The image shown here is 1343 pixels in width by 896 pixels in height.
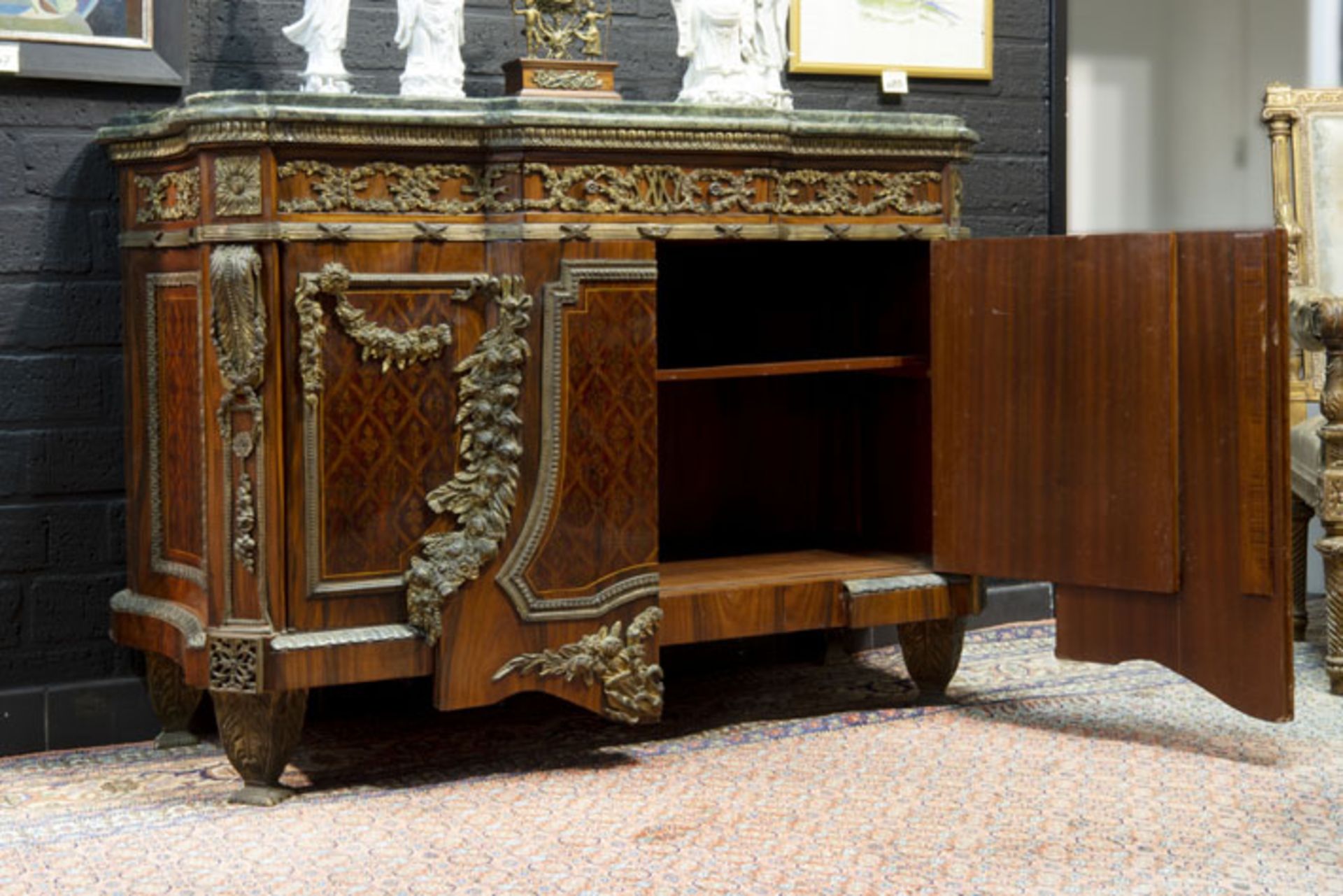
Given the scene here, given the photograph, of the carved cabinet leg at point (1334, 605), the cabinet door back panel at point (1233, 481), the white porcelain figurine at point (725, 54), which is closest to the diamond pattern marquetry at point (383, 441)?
the white porcelain figurine at point (725, 54)

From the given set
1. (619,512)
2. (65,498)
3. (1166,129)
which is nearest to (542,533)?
(619,512)

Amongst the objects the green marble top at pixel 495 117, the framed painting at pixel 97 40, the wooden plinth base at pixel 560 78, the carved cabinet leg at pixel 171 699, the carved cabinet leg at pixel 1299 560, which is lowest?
the carved cabinet leg at pixel 171 699

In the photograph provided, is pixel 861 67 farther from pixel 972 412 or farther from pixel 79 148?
pixel 79 148

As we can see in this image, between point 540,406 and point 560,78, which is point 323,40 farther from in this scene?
point 540,406

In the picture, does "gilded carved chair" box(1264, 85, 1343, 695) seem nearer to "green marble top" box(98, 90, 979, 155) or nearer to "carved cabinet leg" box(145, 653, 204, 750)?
"green marble top" box(98, 90, 979, 155)

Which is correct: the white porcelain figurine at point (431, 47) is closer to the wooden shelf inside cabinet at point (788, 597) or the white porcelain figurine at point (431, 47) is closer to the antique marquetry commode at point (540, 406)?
the antique marquetry commode at point (540, 406)

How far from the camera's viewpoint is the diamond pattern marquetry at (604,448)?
11.8 ft

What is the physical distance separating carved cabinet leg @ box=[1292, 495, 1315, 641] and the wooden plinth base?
78.5 inches

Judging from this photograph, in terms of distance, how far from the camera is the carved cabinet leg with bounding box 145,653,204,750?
3.89 meters

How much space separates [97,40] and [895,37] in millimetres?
1871

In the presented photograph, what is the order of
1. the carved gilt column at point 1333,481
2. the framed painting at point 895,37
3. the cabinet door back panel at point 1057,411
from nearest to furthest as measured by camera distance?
1. the cabinet door back panel at point 1057,411
2. the carved gilt column at point 1333,481
3. the framed painting at point 895,37

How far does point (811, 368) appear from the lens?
12.9ft

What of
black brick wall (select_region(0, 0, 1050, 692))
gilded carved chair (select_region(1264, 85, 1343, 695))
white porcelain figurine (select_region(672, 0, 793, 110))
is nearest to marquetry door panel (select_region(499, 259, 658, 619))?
white porcelain figurine (select_region(672, 0, 793, 110))

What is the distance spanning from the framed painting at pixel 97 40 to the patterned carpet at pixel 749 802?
130 centimetres
